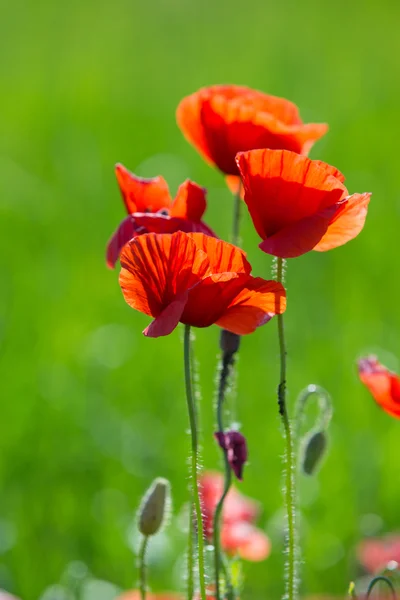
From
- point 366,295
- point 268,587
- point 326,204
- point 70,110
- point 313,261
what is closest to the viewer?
point 326,204

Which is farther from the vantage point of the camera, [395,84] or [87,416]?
[395,84]

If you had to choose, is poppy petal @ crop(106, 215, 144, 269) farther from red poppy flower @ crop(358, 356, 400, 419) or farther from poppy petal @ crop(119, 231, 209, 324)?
red poppy flower @ crop(358, 356, 400, 419)

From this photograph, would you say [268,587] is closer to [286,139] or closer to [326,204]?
[286,139]

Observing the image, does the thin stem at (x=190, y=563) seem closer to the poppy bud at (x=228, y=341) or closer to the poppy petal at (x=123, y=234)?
the poppy bud at (x=228, y=341)

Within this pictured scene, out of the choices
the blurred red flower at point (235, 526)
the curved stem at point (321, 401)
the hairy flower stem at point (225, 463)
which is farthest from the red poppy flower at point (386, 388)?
the blurred red flower at point (235, 526)

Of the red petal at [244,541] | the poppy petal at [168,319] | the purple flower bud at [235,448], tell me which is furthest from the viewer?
the red petal at [244,541]

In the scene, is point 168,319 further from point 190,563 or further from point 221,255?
point 190,563

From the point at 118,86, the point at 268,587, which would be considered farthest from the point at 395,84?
the point at 268,587
